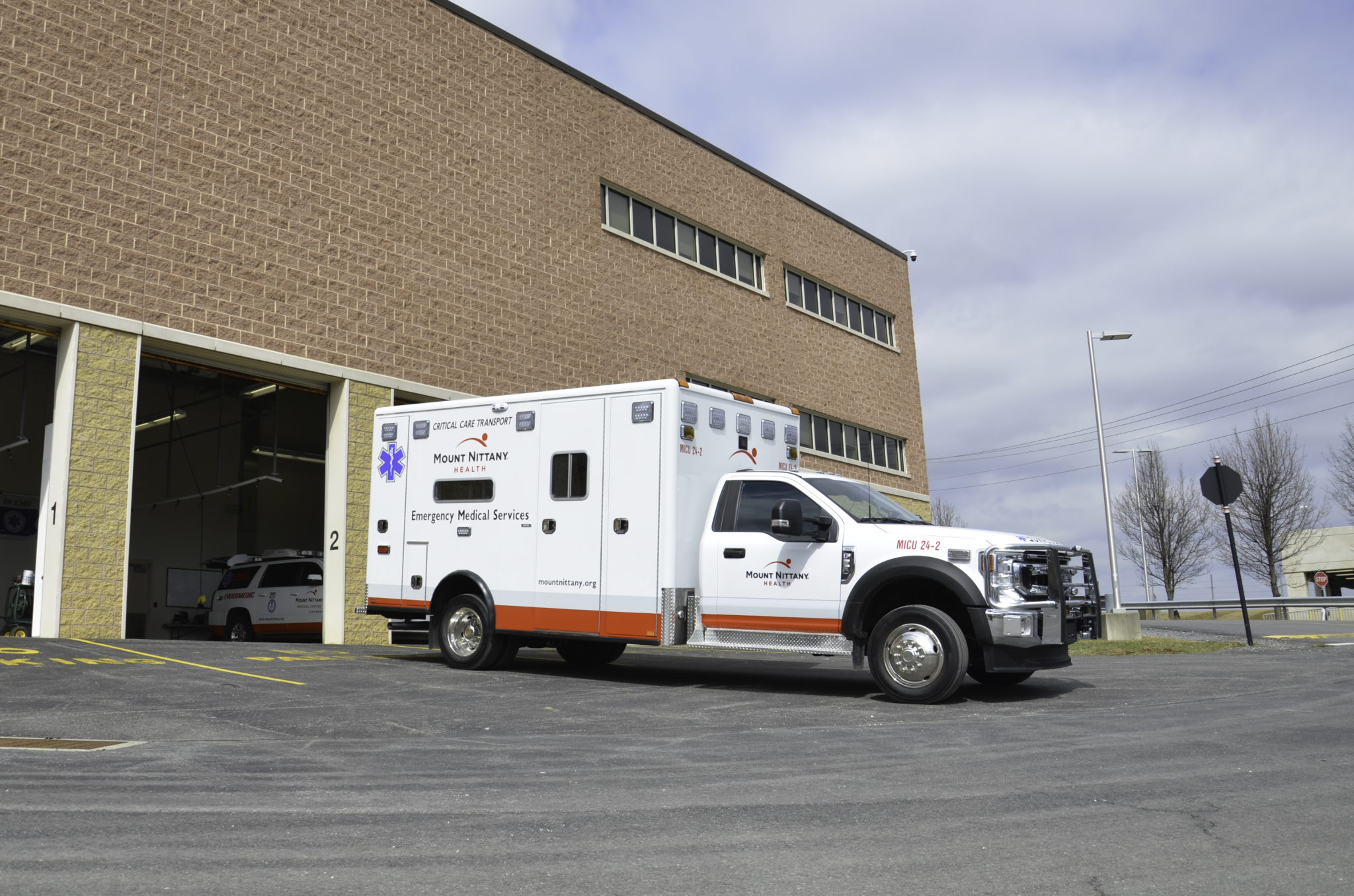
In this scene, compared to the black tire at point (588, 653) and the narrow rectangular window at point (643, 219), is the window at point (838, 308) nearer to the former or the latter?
the narrow rectangular window at point (643, 219)

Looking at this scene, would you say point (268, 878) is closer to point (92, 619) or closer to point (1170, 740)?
point (1170, 740)

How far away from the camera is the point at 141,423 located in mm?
30109

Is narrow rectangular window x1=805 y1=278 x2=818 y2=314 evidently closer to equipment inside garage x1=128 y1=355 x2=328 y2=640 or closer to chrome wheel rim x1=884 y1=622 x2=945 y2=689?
equipment inside garage x1=128 y1=355 x2=328 y2=640

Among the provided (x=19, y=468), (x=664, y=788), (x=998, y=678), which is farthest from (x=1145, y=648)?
(x=19, y=468)

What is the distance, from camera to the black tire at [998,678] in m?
12.0

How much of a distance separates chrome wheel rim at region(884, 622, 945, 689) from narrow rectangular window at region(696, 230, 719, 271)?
20186mm

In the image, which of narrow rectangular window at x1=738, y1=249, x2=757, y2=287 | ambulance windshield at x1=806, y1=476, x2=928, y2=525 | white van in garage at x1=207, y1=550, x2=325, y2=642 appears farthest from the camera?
narrow rectangular window at x1=738, y1=249, x2=757, y2=287

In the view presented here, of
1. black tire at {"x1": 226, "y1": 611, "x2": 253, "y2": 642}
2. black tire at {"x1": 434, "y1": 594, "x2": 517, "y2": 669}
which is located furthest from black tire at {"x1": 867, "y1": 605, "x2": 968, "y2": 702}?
black tire at {"x1": 226, "y1": 611, "x2": 253, "y2": 642}

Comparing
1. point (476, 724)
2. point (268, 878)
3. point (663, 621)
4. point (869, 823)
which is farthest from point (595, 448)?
point (268, 878)

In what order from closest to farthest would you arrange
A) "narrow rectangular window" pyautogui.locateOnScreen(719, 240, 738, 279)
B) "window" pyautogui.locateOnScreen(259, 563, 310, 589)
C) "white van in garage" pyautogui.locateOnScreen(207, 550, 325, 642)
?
"white van in garage" pyautogui.locateOnScreen(207, 550, 325, 642)
"window" pyautogui.locateOnScreen(259, 563, 310, 589)
"narrow rectangular window" pyautogui.locateOnScreen(719, 240, 738, 279)

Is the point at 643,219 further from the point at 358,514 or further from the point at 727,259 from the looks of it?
the point at 358,514

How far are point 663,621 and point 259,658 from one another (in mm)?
5755

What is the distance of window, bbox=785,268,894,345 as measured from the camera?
3378 centimetres

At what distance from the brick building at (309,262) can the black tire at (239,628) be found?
3.65m
